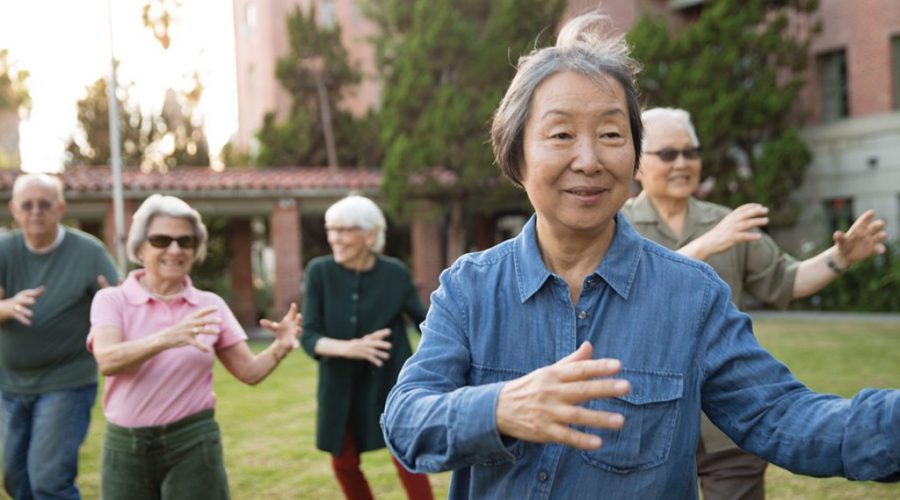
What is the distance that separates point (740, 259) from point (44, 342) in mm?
3705

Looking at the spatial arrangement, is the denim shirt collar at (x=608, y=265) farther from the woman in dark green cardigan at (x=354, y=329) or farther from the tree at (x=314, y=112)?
the tree at (x=314, y=112)

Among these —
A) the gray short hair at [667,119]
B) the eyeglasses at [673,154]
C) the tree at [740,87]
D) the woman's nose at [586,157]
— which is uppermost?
the tree at [740,87]

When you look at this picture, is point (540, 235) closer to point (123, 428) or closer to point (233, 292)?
point (123, 428)

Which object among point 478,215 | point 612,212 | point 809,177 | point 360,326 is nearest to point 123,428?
point 360,326

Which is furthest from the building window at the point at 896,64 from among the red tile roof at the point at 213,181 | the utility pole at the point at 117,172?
the utility pole at the point at 117,172

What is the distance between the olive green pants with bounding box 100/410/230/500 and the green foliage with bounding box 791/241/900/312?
18.4m

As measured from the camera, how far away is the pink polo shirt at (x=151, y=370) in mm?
3654

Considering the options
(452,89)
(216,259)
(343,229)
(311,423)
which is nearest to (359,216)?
(343,229)

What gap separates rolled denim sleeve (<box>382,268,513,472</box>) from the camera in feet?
5.48

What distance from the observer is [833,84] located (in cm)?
2281

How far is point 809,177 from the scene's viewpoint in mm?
22984

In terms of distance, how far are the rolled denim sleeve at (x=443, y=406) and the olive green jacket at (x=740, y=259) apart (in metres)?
2.16

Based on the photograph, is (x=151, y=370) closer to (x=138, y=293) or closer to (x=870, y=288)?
(x=138, y=293)

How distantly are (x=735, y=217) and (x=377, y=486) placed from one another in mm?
3860
